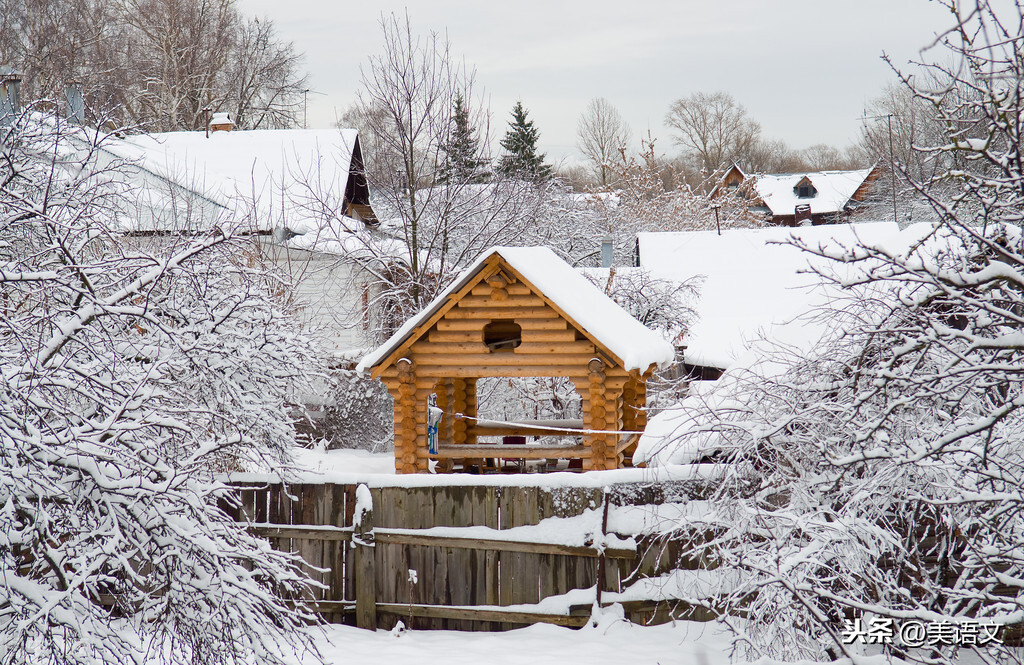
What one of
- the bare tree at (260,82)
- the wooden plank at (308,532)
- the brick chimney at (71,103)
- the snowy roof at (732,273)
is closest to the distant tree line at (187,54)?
the bare tree at (260,82)

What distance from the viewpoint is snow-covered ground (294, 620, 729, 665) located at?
24.7ft

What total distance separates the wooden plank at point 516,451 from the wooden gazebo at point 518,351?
15 millimetres

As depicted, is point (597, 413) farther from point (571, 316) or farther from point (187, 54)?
point (187, 54)

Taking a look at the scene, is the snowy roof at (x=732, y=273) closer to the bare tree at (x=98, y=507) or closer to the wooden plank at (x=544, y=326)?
the wooden plank at (x=544, y=326)

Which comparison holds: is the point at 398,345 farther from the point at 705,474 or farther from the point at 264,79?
the point at 264,79

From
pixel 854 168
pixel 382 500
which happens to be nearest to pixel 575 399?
pixel 382 500

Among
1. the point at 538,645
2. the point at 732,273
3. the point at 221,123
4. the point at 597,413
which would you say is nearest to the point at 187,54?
the point at 221,123

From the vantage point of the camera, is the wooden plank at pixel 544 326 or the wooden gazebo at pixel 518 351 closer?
the wooden gazebo at pixel 518 351

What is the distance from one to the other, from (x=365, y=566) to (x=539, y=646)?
6.16 ft

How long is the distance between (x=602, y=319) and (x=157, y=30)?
37.3 metres

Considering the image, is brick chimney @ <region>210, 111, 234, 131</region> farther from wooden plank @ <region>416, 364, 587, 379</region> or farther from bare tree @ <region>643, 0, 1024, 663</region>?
bare tree @ <region>643, 0, 1024, 663</region>

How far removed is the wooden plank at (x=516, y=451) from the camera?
11.8 metres

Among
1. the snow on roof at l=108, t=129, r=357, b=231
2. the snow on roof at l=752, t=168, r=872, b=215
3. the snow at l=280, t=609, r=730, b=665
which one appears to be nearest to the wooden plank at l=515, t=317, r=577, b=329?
the snow at l=280, t=609, r=730, b=665

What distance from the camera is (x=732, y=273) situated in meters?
26.9
